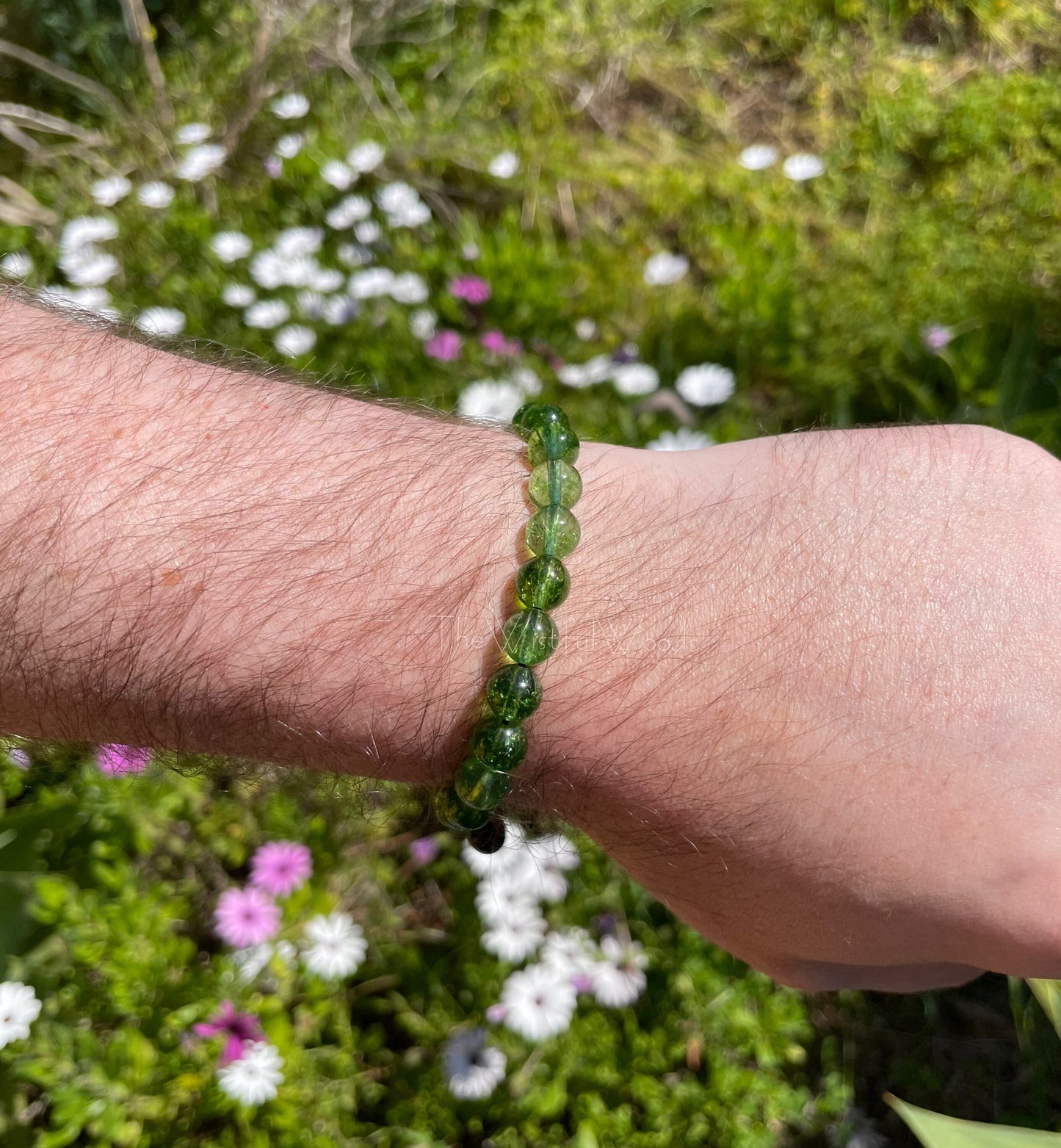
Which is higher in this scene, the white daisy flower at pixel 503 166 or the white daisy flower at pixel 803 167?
the white daisy flower at pixel 803 167

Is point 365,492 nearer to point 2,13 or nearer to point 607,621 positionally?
point 607,621

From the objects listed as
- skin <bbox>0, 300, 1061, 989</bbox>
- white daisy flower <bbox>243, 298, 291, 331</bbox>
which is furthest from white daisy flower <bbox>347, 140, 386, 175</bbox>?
skin <bbox>0, 300, 1061, 989</bbox>

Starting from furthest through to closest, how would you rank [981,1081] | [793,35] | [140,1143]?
[793,35] < [981,1081] < [140,1143]

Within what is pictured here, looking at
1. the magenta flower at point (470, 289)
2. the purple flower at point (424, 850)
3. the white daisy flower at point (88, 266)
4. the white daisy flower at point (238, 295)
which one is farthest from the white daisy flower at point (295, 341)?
the purple flower at point (424, 850)

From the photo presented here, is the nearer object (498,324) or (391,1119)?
(391,1119)

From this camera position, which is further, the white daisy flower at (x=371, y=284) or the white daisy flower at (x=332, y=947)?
the white daisy flower at (x=371, y=284)

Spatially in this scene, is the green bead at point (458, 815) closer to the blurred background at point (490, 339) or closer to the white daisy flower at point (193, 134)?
the blurred background at point (490, 339)

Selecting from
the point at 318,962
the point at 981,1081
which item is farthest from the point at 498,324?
the point at 981,1081
